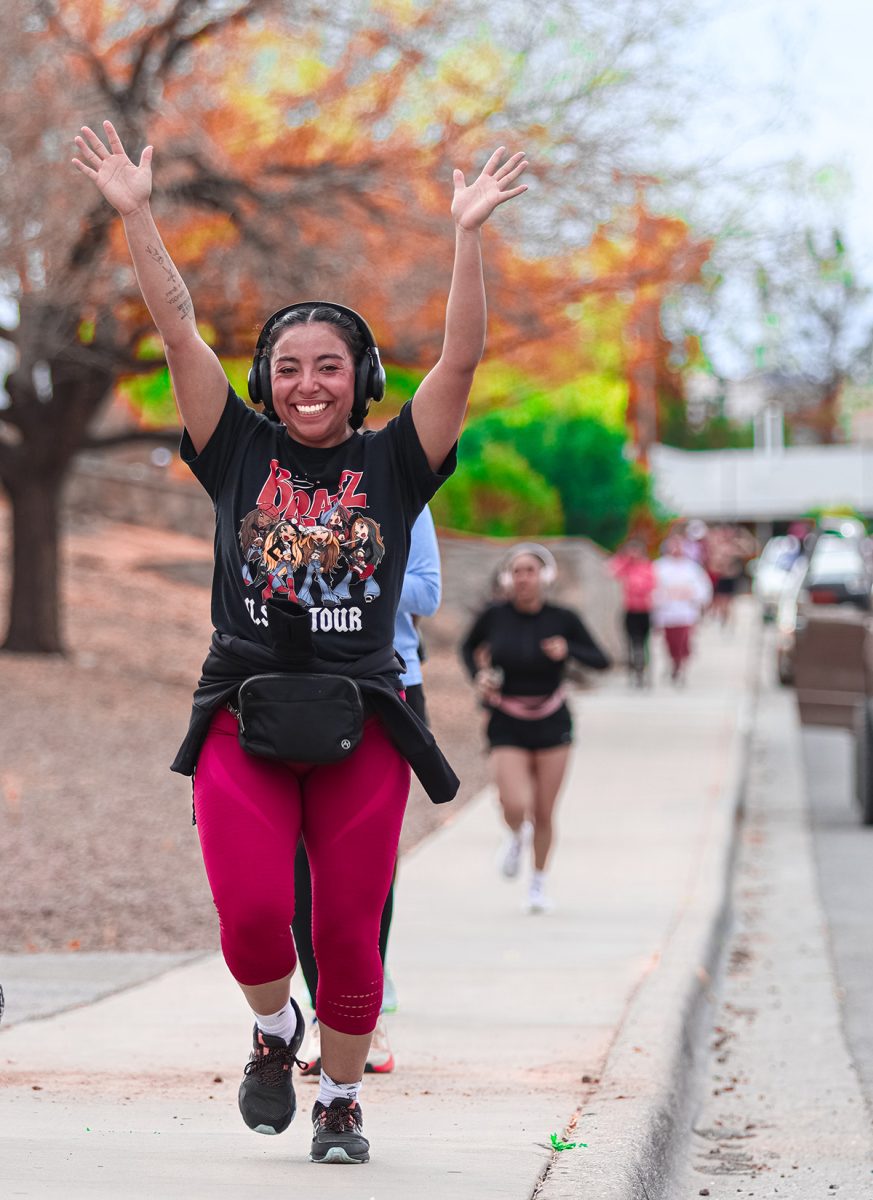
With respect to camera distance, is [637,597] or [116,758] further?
[637,597]

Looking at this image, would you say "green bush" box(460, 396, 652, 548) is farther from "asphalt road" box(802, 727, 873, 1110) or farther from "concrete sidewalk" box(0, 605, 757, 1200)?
"concrete sidewalk" box(0, 605, 757, 1200)

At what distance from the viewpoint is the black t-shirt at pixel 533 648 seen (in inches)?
348

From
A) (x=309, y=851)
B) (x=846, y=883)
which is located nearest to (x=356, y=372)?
(x=309, y=851)

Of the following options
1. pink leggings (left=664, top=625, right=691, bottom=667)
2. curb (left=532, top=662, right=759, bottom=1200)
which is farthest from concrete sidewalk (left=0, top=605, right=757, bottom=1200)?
pink leggings (left=664, top=625, right=691, bottom=667)

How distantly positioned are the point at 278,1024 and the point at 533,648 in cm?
493

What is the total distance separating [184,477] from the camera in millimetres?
33219

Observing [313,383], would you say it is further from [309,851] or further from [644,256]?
[644,256]

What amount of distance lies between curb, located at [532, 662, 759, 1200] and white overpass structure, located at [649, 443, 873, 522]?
4868 cm

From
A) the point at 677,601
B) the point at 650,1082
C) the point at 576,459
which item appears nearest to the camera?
the point at 650,1082

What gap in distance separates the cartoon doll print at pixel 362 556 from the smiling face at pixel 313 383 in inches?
9.1

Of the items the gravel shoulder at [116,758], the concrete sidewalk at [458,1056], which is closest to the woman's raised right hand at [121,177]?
the concrete sidewalk at [458,1056]

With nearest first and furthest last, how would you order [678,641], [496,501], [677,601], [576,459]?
[677,601] → [678,641] → [496,501] → [576,459]

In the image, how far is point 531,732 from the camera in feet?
28.9

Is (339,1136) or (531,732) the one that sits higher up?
(531,732)
